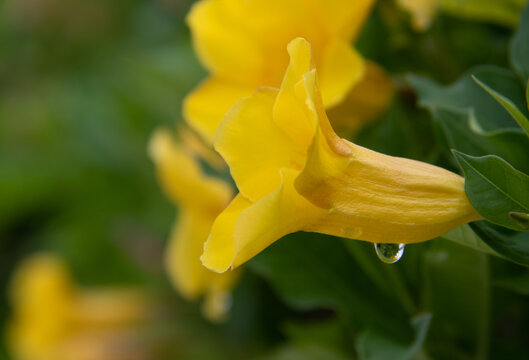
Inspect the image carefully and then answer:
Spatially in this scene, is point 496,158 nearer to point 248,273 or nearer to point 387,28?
point 387,28

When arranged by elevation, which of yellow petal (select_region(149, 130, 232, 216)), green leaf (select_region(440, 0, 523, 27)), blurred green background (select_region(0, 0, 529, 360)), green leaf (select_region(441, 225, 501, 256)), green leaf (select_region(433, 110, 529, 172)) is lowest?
blurred green background (select_region(0, 0, 529, 360))

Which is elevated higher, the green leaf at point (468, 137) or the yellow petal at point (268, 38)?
the yellow petal at point (268, 38)

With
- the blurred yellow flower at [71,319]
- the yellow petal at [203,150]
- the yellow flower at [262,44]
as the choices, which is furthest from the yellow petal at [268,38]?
the blurred yellow flower at [71,319]

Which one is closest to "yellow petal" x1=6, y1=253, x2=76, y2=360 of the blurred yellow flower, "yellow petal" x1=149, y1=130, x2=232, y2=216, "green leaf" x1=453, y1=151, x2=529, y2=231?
the blurred yellow flower

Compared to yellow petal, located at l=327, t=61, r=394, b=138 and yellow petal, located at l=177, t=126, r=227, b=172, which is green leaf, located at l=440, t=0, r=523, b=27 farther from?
yellow petal, located at l=177, t=126, r=227, b=172

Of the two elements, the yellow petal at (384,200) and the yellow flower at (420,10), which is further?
the yellow flower at (420,10)

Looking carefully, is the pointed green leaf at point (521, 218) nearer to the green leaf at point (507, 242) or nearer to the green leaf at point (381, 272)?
the green leaf at point (507, 242)

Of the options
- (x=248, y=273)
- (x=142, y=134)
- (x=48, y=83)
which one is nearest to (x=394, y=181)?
(x=248, y=273)
